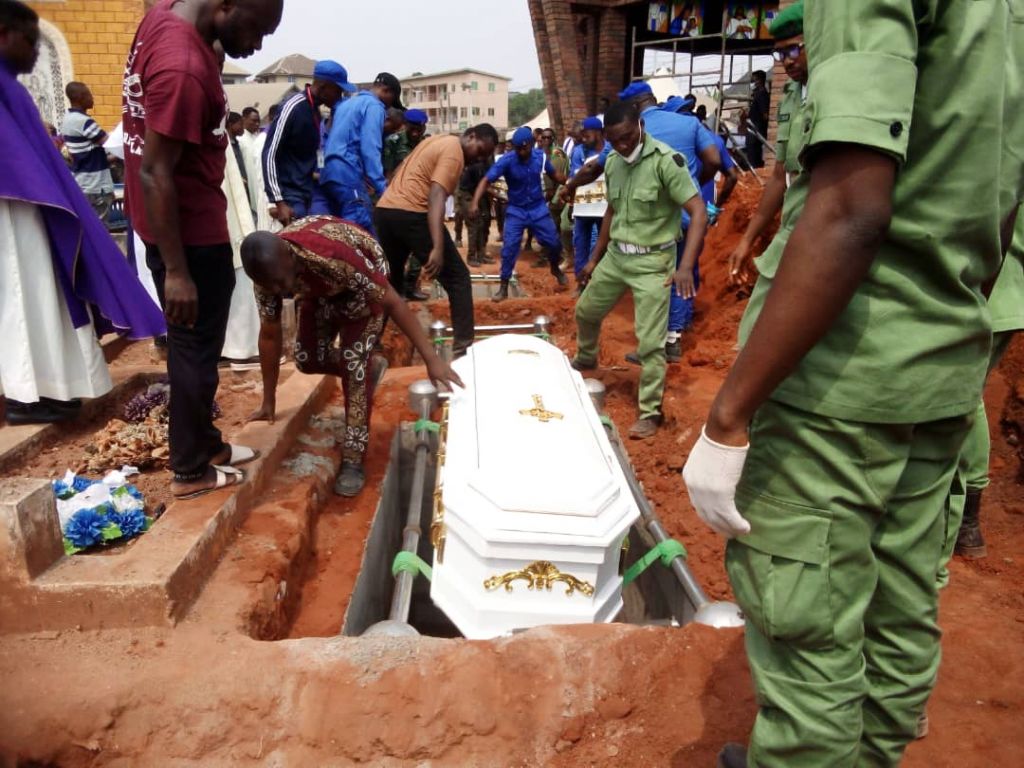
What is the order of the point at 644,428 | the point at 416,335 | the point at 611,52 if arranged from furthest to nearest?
the point at 611,52 → the point at 644,428 → the point at 416,335

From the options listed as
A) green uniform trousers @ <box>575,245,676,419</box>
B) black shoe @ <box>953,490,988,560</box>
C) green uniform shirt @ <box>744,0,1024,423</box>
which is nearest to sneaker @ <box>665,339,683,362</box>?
green uniform trousers @ <box>575,245,676,419</box>

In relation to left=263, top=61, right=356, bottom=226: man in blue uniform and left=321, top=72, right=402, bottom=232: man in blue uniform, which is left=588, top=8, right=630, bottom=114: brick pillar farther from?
left=263, top=61, right=356, bottom=226: man in blue uniform

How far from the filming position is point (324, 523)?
11.3 feet

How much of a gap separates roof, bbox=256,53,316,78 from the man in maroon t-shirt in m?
27.9

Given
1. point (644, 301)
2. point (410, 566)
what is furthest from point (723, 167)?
point (410, 566)

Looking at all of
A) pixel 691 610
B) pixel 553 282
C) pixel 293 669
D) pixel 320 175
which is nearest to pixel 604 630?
pixel 691 610

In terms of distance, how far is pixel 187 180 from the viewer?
8.13 feet

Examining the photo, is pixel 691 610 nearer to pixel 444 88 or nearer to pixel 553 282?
pixel 553 282

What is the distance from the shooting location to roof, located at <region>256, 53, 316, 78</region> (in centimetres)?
2828

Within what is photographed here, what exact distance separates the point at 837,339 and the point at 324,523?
2.75 meters

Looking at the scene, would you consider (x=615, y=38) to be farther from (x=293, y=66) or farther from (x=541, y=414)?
(x=293, y=66)

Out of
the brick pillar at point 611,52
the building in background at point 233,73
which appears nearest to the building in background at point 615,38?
the brick pillar at point 611,52

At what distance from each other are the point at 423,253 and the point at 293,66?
27052 mm

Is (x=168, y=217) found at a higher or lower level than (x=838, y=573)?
higher
